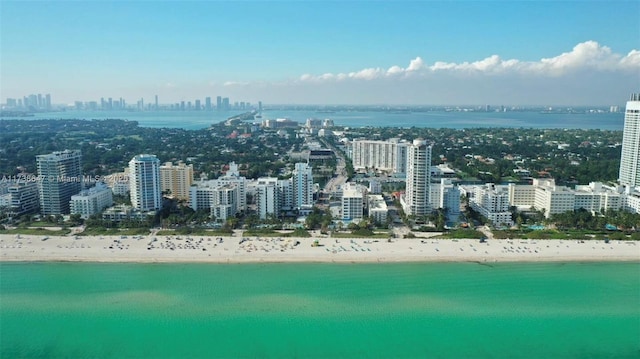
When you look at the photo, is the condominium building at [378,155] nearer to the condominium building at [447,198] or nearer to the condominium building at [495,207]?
the condominium building at [447,198]

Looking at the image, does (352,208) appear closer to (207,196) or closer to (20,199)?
(207,196)

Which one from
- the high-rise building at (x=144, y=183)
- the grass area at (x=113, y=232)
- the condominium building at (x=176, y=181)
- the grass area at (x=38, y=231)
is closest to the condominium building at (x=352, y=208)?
the grass area at (x=113, y=232)

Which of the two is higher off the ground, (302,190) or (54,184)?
(54,184)

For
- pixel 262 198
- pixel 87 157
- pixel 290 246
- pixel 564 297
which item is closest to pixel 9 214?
pixel 262 198

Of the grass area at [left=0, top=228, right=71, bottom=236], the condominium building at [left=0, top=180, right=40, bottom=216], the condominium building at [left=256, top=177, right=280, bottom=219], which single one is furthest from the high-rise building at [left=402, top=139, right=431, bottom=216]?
the condominium building at [left=0, top=180, right=40, bottom=216]

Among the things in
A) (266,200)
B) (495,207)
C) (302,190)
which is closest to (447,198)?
(495,207)

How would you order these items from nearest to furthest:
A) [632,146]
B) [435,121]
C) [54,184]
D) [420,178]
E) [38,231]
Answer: [38,231]
[420,178]
[54,184]
[632,146]
[435,121]

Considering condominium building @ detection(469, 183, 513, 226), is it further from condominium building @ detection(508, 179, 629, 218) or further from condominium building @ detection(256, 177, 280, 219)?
condominium building @ detection(256, 177, 280, 219)
